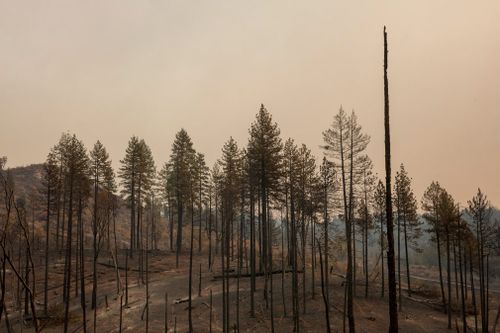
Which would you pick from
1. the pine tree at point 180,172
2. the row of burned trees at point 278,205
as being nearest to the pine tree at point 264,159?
the row of burned trees at point 278,205

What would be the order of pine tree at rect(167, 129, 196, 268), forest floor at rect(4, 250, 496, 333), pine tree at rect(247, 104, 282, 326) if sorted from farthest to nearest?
pine tree at rect(167, 129, 196, 268), pine tree at rect(247, 104, 282, 326), forest floor at rect(4, 250, 496, 333)

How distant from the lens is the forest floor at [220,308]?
28031 millimetres

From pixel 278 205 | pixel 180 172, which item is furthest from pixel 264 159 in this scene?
pixel 180 172

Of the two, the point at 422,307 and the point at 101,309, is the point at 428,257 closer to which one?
the point at 422,307

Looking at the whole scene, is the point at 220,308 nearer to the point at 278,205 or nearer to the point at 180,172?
the point at 278,205

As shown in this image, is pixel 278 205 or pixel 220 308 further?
pixel 278 205

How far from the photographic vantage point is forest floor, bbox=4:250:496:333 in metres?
28.0

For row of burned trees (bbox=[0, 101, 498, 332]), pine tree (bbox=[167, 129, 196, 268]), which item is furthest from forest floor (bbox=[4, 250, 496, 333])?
pine tree (bbox=[167, 129, 196, 268])

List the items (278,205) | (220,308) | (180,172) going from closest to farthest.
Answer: (220,308) → (278,205) → (180,172)

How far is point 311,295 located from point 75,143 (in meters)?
28.8

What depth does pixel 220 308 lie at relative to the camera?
3152cm

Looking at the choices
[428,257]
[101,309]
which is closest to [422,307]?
[101,309]

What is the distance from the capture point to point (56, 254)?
50875 millimetres

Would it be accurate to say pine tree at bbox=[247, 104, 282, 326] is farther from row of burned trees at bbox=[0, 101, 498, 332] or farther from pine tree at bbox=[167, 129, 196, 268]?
pine tree at bbox=[167, 129, 196, 268]
